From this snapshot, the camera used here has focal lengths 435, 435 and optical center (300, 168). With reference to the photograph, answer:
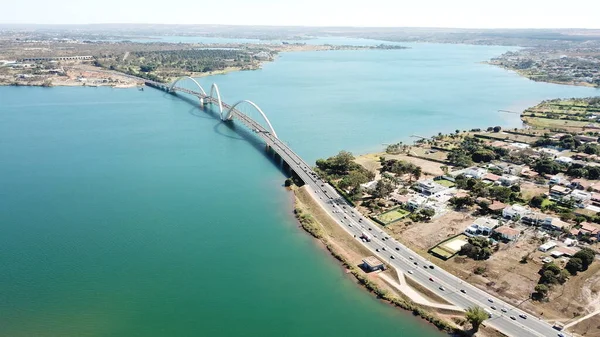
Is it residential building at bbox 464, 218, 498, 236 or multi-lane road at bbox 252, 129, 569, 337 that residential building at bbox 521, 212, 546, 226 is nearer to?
residential building at bbox 464, 218, 498, 236

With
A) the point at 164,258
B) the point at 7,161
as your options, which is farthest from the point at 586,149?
the point at 7,161

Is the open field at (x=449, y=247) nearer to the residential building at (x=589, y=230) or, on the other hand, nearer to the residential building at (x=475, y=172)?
the residential building at (x=589, y=230)

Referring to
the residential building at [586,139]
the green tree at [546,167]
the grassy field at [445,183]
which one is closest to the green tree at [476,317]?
the grassy field at [445,183]

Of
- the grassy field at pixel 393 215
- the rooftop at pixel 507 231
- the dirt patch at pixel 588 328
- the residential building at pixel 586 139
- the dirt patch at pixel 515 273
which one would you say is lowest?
the dirt patch at pixel 588 328

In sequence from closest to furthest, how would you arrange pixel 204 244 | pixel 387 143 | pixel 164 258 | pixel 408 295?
pixel 408 295
pixel 164 258
pixel 204 244
pixel 387 143

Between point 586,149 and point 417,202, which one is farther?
point 586,149

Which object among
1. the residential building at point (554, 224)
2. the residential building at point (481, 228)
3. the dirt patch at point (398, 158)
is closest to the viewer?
the residential building at point (481, 228)

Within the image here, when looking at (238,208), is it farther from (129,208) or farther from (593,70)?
(593,70)
